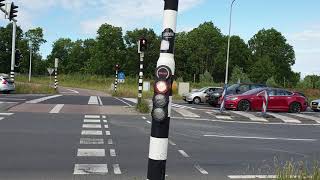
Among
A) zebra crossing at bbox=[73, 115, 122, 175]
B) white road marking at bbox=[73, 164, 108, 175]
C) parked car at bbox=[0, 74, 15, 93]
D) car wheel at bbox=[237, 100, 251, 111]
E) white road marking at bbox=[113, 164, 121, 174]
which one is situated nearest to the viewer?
white road marking at bbox=[73, 164, 108, 175]

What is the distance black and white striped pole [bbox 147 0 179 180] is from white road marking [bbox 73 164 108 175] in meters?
3.32

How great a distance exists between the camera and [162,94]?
504cm

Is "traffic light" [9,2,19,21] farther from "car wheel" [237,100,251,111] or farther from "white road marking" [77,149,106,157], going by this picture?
"white road marking" [77,149,106,157]

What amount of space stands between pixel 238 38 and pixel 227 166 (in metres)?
110

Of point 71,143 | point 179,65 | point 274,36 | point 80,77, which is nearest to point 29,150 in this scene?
point 71,143

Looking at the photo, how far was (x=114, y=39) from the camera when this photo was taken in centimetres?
11744

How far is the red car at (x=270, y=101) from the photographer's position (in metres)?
25.5

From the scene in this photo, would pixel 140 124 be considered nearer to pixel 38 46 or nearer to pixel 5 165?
pixel 5 165

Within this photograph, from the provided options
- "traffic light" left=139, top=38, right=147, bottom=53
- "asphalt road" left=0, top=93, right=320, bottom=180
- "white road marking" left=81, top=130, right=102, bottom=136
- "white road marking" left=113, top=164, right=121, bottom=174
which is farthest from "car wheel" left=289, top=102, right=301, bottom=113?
"white road marking" left=113, top=164, right=121, bottom=174

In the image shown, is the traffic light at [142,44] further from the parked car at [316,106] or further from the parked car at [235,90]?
the parked car at [316,106]

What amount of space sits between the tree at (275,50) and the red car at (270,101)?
298ft

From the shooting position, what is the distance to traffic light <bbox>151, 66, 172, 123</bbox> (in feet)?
16.5

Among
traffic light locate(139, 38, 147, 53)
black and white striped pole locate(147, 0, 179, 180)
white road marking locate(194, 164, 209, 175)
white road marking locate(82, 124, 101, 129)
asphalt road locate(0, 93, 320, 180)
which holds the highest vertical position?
traffic light locate(139, 38, 147, 53)

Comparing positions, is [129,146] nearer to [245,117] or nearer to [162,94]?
[162,94]
